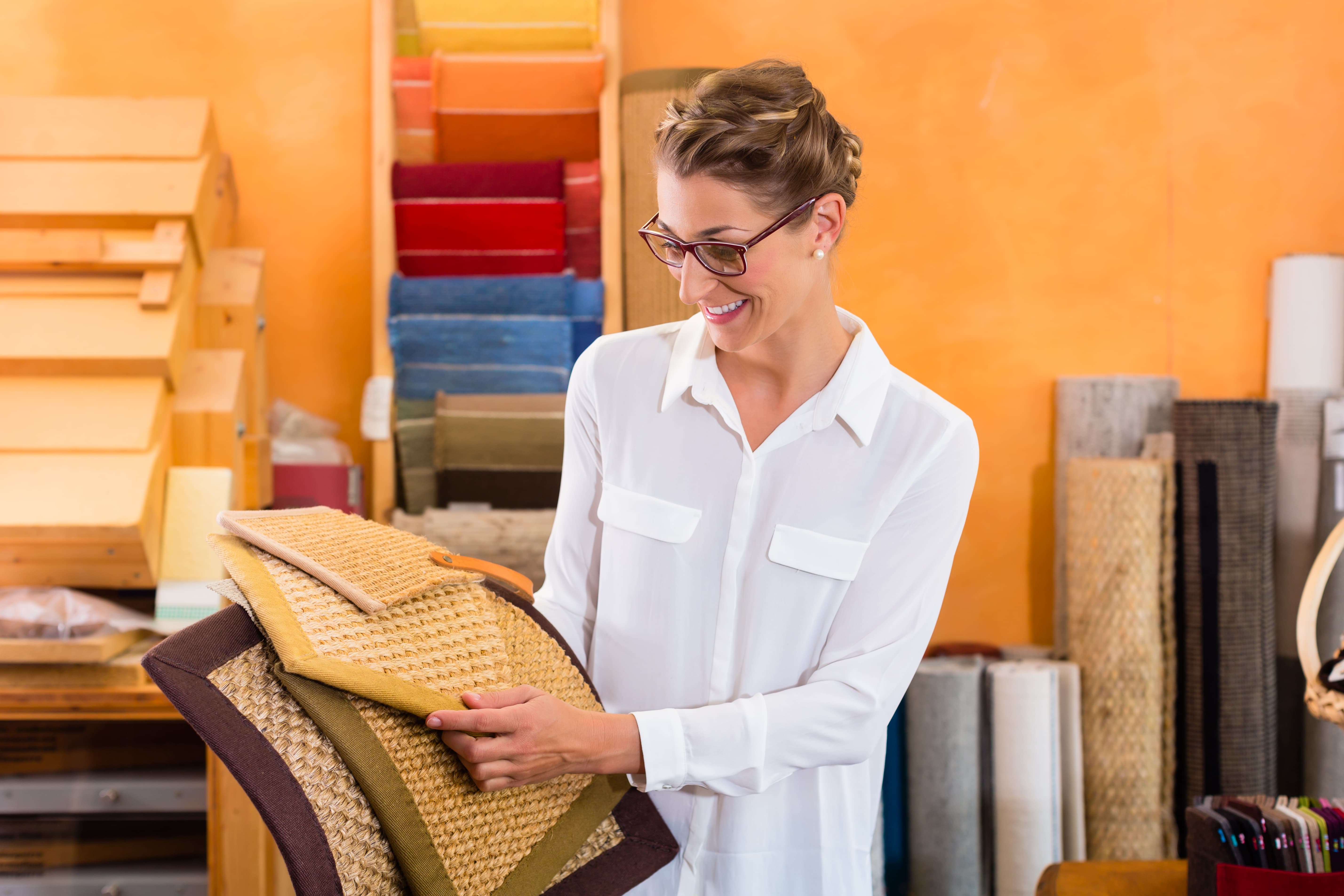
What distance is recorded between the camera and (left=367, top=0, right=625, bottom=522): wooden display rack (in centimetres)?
210

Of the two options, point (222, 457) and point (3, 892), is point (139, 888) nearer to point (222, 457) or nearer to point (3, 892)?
point (3, 892)

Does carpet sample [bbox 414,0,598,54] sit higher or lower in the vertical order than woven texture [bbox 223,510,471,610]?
higher

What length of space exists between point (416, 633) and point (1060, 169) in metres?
2.09

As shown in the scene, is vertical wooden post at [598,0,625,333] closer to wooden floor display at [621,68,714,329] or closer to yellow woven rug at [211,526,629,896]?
wooden floor display at [621,68,714,329]

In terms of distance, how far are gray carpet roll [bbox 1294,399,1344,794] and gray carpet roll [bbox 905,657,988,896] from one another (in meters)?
0.77

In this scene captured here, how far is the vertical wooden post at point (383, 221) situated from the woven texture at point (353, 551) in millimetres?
1165

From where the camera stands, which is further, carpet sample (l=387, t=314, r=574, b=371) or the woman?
carpet sample (l=387, t=314, r=574, b=371)

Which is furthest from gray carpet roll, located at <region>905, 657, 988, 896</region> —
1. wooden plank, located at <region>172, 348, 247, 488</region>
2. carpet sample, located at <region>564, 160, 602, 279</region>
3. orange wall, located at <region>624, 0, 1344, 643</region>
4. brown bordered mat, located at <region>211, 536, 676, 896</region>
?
wooden plank, located at <region>172, 348, 247, 488</region>

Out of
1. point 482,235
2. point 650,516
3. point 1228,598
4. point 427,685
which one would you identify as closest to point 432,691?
point 427,685

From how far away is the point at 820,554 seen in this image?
1.10 meters

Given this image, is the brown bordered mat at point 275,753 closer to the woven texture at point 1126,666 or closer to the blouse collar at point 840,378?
the blouse collar at point 840,378

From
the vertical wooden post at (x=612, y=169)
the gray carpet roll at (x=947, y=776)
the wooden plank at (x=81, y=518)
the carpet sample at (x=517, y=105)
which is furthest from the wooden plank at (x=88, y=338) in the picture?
the gray carpet roll at (x=947, y=776)

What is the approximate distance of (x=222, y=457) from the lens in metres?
1.85

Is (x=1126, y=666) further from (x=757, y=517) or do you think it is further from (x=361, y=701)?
(x=361, y=701)
